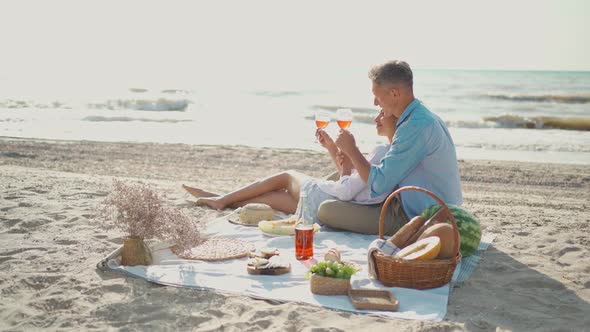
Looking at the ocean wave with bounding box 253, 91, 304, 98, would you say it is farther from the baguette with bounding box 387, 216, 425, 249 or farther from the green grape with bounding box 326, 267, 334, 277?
the green grape with bounding box 326, 267, 334, 277

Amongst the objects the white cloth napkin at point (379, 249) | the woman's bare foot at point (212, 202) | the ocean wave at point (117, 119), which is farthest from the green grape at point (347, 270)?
the ocean wave at point (117, 119)

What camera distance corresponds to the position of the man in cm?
472

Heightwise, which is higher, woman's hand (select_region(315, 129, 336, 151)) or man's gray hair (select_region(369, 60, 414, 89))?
man's gray hair (select_region(369, 60, 414, 89))

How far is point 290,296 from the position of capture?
152 inches

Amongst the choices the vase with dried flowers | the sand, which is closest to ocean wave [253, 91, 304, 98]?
the sand

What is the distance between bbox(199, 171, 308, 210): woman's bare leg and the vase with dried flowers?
184 centimetres

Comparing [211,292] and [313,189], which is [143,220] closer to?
[211,292]

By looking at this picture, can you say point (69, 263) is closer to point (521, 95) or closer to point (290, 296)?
point (290, 296)

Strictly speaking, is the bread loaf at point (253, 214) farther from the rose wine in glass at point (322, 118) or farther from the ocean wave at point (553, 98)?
the ocean wave at point (553, 98)

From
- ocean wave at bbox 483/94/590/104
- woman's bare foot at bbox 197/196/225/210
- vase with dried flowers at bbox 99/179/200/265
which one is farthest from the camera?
ocean wave at bbox 483/94/590/104

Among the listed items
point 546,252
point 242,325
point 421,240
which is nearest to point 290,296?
point 242,325

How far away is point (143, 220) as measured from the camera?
427cm

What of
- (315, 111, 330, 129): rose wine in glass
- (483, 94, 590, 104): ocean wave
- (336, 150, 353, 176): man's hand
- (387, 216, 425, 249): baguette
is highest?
(483, 94, 590, 104): ocean wave

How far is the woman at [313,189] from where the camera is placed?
522 centimetres
